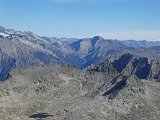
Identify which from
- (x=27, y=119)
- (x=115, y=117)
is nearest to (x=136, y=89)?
(x=115, y=117)

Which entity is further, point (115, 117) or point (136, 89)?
point (136, 89)

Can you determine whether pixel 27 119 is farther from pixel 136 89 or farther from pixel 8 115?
pixel 136 89

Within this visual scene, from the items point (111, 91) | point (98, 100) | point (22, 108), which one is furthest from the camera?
point (111, 91)

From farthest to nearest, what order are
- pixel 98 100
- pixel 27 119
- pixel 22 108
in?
1. pixel 98 100
2. pixel 22 108
3. pixel 27 119

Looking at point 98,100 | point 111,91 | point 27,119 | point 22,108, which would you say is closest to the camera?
point 27,119

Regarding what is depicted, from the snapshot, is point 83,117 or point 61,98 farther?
point 61,98

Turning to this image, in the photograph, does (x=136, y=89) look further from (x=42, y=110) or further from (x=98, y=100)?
(x=42, y=110)

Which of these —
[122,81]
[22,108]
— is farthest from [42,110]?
[122,81]
